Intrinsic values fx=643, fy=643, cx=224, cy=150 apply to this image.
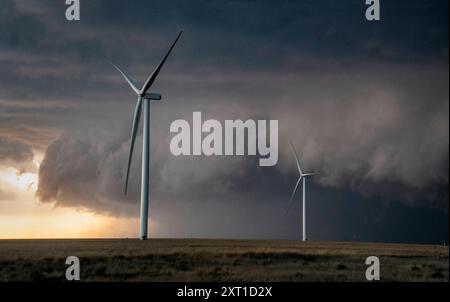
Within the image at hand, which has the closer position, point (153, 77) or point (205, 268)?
point (205, 268)

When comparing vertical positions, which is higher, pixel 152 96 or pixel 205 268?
pixel 152 96

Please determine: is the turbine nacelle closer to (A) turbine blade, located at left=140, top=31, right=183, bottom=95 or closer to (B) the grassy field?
(A) turbine blade, located at left=140, top=31, right=183, bottom=95

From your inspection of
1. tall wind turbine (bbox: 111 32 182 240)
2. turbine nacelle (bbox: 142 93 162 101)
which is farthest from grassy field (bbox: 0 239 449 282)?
turbine nacelle (bbox: 142 93 162 101)

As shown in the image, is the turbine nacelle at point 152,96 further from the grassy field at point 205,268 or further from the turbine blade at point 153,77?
the grassy field at point 205,268

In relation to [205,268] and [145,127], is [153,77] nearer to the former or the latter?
[145,127]

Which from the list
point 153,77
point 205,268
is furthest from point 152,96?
point 205,268

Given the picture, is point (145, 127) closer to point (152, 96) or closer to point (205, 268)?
point (152, 96)

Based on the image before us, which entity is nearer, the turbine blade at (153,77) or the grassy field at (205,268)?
the grassy field at (205,268)

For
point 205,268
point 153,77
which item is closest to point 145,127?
point 153,77

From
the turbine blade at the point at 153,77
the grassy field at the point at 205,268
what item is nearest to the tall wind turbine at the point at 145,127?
the turbine blade at the point at 153,77
